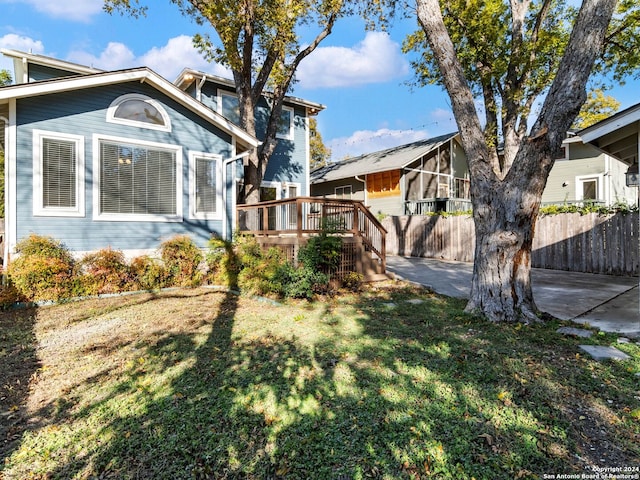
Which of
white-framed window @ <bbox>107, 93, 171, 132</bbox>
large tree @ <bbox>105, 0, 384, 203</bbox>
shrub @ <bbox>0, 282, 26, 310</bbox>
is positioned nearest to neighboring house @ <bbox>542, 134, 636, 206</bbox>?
large tree @ <bbox>105, 0, 384, 203</bbox>

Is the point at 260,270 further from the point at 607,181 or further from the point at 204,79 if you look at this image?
the point at 607,181

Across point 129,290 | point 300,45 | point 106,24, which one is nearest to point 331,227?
point 129,290

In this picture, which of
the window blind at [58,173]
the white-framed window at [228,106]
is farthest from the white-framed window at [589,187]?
the window blind at [58,173]

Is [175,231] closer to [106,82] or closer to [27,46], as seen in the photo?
[106,82]

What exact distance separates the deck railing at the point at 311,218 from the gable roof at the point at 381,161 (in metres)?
8.74

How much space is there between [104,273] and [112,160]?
8.82 feet

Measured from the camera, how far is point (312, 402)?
9.78 feet

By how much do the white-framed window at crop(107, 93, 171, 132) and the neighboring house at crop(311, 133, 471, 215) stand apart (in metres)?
11.3

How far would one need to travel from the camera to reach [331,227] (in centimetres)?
786

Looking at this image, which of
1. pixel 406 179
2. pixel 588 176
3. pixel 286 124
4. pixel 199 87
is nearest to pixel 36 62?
pixel 199 87

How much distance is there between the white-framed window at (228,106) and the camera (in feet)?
43.0

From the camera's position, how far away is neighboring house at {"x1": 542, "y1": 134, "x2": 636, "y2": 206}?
15344 millimetres

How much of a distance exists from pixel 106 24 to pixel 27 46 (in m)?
3.05

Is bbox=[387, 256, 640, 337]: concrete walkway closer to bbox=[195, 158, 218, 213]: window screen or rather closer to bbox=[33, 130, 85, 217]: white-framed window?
bbox=[195, 158, 218, 213]: window screen
